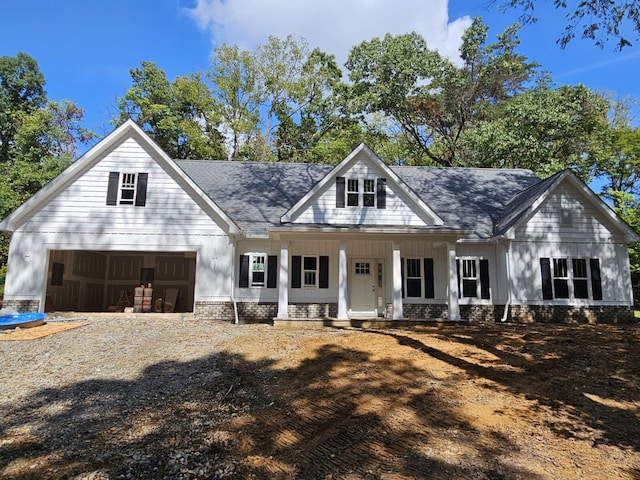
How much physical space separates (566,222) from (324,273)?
8.69 meters

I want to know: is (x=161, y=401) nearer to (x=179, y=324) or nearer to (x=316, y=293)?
(x=179, y=324)

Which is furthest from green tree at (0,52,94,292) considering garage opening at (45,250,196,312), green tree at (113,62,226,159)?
garage opening at (45,250,196,312)

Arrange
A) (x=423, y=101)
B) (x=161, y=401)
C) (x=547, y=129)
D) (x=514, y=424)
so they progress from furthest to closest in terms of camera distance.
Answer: (x=423, y=101) < (x=547, y=129) < (x=161, y=401) < (x=514, y=424)

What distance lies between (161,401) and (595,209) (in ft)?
49.4

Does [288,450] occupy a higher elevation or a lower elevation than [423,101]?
lower

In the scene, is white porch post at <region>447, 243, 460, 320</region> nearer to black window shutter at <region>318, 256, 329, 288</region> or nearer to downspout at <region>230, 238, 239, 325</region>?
black window shutter at <region>318, 256, 329, 288</region>

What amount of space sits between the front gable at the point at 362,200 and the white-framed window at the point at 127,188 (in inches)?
210

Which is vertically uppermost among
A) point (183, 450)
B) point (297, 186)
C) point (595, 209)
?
point (297, 186)

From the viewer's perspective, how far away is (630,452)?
4266 millimetres

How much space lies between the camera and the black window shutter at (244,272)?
1399 centimetres

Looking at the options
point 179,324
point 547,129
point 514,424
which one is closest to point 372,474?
point 514,424

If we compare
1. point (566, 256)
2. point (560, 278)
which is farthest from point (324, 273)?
point (566, 256)

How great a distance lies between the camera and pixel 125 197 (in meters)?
13.8

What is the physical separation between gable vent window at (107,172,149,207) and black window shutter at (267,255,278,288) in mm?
4600
